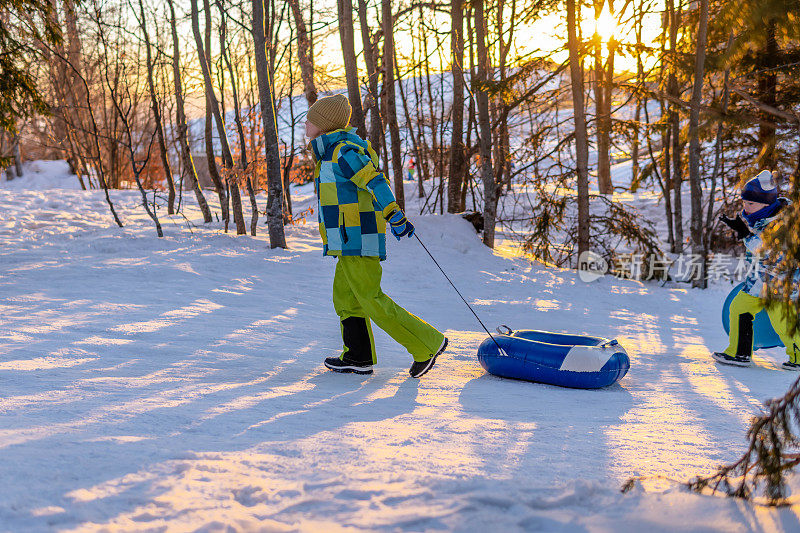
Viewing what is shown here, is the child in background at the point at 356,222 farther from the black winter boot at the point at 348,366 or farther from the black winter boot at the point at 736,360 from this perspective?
the black winter boot at the point at 736,360

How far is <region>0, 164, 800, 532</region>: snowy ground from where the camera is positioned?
2021mm

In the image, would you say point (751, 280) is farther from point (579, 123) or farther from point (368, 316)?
point (579, 123)

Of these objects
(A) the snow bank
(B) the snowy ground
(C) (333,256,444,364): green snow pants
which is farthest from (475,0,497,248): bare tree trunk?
(A) the snow bank

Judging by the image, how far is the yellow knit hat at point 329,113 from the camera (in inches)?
159

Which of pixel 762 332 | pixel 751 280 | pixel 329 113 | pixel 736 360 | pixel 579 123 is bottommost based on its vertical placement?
pixel 736 360

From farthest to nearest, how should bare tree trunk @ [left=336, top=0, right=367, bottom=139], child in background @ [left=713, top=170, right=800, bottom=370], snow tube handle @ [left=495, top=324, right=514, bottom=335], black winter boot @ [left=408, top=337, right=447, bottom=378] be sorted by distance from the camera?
bare tree trunk @ [left=336, top=0, right=367, bottom=139] → child in background @ [left=713, top=170, right=800, bottom=370] → snow tube handle @ [left=495, top=324, right=514, bottom=335] → black winter boot @ [left=408, top=337, right=447, bottom=378]

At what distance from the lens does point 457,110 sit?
494 inches

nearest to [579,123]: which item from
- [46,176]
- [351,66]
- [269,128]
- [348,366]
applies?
A: [351,66]

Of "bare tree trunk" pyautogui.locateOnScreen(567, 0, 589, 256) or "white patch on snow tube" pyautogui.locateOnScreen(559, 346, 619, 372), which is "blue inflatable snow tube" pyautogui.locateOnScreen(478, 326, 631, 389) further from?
"bare tree trunk" pyautogui.locateOnScreen(567, 0, 589, 256)

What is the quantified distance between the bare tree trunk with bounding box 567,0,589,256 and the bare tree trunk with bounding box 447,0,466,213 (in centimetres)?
198

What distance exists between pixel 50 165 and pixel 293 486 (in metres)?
27.8

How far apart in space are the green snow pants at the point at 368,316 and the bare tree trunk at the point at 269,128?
17.3 ft

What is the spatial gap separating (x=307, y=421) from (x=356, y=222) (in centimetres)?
144

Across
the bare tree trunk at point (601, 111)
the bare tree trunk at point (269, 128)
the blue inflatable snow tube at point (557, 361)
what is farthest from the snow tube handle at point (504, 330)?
the bare tree trunk at point (601, 111)
